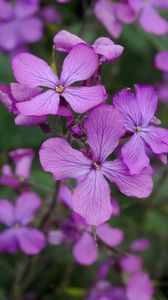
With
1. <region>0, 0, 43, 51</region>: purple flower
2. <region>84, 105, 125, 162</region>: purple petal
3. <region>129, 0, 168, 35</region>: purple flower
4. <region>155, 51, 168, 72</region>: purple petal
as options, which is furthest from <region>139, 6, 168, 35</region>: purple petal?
<region>84, 105, 125, 162</region>: purple petal

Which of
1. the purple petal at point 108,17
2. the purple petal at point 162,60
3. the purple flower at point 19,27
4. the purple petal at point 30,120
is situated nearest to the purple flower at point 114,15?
the purple petal at point 108,17

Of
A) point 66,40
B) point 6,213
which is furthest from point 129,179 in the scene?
point 6,213

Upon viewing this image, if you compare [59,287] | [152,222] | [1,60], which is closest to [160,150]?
[59,287]

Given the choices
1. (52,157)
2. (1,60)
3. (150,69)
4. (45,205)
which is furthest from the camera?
(150,69)

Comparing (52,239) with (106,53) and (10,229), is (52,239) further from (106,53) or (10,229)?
(106,53)

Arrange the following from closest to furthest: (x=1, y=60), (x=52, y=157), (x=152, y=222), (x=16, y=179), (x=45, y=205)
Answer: (x=52, y=157) → (x=16, y=179) → (x=45, y=205) → (x=152, y=222) → (x=1, y=60)

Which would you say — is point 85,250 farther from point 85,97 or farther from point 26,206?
point 85,97
